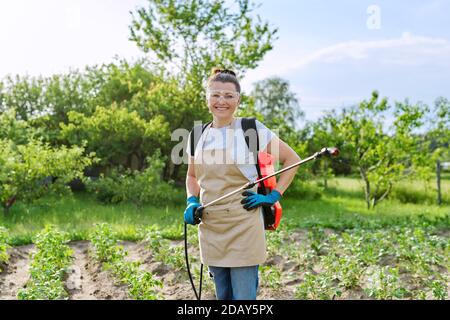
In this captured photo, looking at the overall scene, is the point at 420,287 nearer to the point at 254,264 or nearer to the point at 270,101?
the point at 254,264

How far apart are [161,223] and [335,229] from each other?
278 centimetres

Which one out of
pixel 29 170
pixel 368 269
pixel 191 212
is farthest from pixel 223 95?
pixel 29 170

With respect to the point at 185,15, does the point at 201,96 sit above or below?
below

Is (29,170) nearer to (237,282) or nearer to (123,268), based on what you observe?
(123,268)

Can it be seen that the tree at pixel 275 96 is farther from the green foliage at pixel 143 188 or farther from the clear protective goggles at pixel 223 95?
the clear protective goggles at pixel 223 95

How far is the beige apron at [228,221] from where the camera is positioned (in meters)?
2.91

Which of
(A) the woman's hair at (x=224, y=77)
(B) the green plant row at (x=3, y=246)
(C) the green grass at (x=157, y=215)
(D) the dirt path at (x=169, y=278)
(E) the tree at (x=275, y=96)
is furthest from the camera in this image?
(E) the tree at (x=275, y=96)

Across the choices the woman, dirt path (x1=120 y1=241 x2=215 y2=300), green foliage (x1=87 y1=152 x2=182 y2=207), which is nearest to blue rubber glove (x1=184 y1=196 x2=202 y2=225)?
the woman

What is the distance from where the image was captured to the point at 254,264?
292 cm

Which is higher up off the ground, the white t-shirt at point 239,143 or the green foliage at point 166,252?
the white t-shirt at point 239,143

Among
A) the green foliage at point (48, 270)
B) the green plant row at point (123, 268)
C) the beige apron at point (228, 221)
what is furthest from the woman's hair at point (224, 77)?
the green foliage at point (48, 270)

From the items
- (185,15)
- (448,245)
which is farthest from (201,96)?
(448,245)

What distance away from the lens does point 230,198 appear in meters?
2.92

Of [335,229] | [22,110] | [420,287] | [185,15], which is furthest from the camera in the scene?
[22,110]
